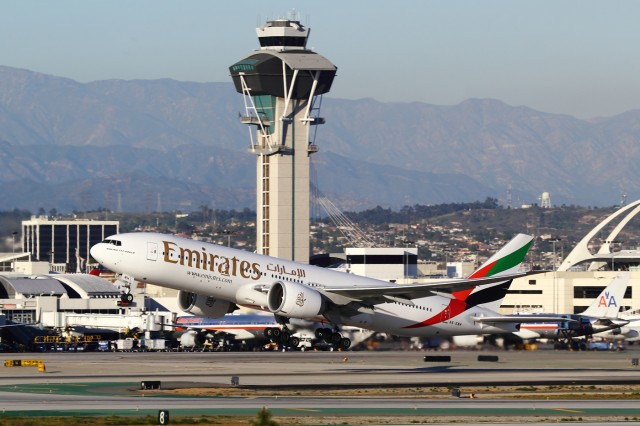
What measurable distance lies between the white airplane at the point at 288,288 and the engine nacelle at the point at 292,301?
62 millimetres

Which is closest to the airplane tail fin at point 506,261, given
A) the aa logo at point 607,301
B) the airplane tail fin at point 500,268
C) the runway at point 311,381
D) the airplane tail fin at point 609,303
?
the airplane tail fin at point 500,268

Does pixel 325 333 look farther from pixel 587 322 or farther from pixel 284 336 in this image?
pixel 587 322

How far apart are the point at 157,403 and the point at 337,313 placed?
70.0 feet

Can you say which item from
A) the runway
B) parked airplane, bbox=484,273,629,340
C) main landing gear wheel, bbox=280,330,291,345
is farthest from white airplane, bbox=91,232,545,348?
parked airplane, bbox=484,273,629,340

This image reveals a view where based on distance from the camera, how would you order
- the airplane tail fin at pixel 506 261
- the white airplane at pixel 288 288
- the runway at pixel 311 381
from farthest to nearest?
the airplane tail fin at pixel 506 261 → the white airplane at pixel 288 288 → the runway at pixel 311 381

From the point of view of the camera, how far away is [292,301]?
7675 centimetres

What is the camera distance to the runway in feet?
196

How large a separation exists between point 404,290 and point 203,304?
1306 centimetres

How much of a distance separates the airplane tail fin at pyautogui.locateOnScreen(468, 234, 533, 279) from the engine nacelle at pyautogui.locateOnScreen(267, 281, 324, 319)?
55.9ft

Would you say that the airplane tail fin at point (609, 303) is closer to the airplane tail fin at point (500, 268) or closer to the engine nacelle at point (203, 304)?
the airplane tail fin at point (500, 268)

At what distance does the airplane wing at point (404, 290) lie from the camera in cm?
7862

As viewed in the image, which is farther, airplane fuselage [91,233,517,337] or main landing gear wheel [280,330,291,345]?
main landing gear wheel [280,330,291,345]

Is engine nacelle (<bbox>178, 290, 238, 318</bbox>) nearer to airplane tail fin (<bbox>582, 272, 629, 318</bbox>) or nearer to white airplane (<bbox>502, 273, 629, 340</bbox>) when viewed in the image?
white airplane (<bbox>502, 273, 629, 340</bbox>)

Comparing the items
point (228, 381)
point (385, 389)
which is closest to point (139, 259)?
point (228, 381)
